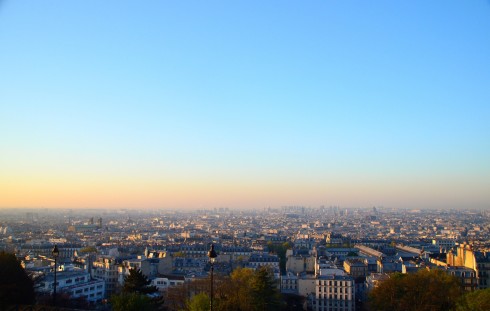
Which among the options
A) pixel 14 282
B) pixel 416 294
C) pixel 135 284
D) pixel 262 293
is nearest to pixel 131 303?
pixel 135 284

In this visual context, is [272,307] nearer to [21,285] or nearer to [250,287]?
[250,287]

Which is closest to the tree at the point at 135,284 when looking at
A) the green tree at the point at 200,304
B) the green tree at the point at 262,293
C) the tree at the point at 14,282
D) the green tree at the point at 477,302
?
the green tree at the point at 200,304

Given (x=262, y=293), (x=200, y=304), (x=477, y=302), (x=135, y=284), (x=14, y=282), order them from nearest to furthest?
1. (x=477, y=302)
2. (x=200, y=304)
3. (x=14, y=282)
4. (x=135, y=284)
5. (x=262, y=293)

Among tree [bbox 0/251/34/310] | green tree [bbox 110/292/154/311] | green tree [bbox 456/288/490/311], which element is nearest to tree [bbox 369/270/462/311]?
green tree [bbox 456/288/490/311]

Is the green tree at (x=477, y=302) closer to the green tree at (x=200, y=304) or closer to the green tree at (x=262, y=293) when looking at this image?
the green tree at (x=262, y=293)

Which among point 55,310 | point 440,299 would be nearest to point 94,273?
point 440,299

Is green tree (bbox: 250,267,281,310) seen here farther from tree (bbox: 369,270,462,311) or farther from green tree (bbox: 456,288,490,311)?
green tree (bbox: 456,288,490,311)

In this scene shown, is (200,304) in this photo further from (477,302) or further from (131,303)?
(477,302)
